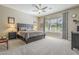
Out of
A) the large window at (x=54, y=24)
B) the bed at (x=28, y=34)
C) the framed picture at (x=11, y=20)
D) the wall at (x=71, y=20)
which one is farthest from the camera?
the large window at (x=54, y=24)

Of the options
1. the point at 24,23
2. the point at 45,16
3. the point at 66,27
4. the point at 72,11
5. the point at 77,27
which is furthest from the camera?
the point at 45,16

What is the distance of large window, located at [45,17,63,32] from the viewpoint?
8273mm

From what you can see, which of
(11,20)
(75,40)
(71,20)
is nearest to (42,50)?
(75,40)

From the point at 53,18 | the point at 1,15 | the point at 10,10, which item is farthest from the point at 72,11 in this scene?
the point at 1,15

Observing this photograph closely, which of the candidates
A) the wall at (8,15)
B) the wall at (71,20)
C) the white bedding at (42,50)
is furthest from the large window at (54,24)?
the white bedding at (42,50)

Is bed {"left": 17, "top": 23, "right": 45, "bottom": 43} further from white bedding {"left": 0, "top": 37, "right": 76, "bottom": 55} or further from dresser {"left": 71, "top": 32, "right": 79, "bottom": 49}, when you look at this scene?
Result: dresser {"left": 71, "top": 32, "right": 79, "bottom": 49}

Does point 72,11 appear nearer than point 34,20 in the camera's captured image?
Yes

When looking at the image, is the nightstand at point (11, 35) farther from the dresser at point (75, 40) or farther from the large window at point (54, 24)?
the dresser at point (75, 40)

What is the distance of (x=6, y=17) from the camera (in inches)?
272

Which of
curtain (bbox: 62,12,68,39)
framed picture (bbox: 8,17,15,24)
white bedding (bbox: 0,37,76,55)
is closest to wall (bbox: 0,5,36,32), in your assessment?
framed picture (bbox: 8,17,15,24)

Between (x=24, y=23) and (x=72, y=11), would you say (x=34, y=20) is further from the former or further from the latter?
(x=72, y=11)

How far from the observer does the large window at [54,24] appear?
8273 millimetres

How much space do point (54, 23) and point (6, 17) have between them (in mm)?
4702

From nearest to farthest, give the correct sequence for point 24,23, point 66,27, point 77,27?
point 77,27
point 66,27
point 24,23
